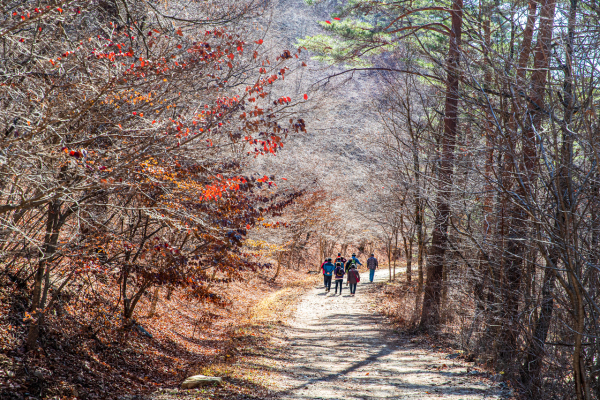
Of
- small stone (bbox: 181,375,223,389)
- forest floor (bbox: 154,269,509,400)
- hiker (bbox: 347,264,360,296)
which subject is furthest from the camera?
hiker (bbox: 347,264,360,296)

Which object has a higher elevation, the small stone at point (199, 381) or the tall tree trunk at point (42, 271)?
the tall tree trunk at point (42, 271)

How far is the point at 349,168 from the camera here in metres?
50.6

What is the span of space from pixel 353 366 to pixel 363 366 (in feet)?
0.67

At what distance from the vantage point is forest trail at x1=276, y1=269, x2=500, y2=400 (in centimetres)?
691

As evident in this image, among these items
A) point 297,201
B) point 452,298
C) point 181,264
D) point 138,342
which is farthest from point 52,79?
point 297,201

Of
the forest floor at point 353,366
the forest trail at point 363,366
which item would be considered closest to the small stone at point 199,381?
the forest floor at point 353,366

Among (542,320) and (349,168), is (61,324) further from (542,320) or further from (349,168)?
(349,168)

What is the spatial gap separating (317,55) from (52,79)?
24.2 feet

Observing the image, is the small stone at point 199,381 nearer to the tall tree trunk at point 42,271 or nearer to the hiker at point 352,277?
the tall tree trunk at point 42,271

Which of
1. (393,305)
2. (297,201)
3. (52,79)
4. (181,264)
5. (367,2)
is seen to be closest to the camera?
(52,79)

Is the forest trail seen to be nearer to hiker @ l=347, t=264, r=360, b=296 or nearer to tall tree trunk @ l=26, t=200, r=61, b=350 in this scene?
tall tree trunk @ l=26, t=200, r=61, b=350

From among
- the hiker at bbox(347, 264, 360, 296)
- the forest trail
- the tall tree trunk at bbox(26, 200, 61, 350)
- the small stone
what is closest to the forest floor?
the forest trail

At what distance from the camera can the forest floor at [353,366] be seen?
22.5ft

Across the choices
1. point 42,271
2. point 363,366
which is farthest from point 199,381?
point 363,366
